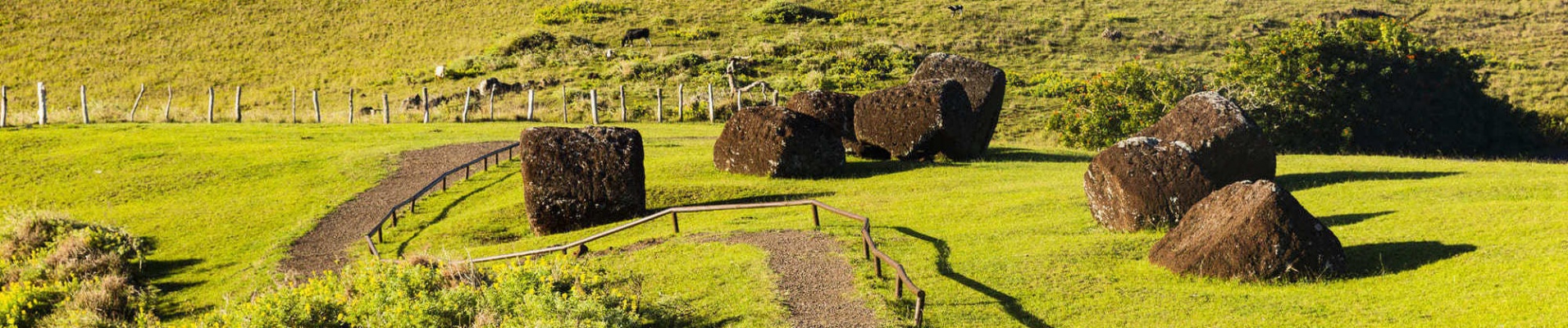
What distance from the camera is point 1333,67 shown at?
4391 centimetres

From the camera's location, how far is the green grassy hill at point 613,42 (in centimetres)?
6681

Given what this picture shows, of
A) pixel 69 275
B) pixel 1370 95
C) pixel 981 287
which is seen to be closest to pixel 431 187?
pixel 69 275

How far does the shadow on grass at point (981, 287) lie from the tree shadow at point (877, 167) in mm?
10301

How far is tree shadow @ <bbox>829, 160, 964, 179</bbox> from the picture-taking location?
3359 cm

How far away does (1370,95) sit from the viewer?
151 feet

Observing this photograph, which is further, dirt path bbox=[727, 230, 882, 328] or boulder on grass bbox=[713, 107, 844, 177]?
boulder on grass bbox=[713, 107, 844, 177]

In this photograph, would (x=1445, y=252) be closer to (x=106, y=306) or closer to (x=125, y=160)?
(x=106, y=306)

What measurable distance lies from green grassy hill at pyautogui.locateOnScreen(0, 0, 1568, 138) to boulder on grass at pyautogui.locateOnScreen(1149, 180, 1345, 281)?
1493 inches

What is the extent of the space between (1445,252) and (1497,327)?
4.48m

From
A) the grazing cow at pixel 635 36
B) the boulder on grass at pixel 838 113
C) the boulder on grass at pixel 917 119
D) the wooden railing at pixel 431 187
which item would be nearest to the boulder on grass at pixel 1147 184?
the boulder on grass at pixel 917 119

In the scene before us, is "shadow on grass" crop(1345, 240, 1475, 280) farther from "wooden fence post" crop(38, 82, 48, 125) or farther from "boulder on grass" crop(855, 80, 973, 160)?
"wooden fence post" crop(38, 82, 48, 125)

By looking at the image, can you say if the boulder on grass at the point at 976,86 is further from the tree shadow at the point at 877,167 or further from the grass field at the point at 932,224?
the tree shadow at the point at 877,167

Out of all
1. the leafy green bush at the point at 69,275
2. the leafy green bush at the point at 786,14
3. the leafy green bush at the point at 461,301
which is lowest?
the leafy green bush at the point at 69,275

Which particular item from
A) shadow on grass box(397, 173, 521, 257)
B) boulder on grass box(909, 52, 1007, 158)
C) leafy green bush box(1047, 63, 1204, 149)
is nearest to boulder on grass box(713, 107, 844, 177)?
boulder on grass box(909, 52, 1007, 158)
